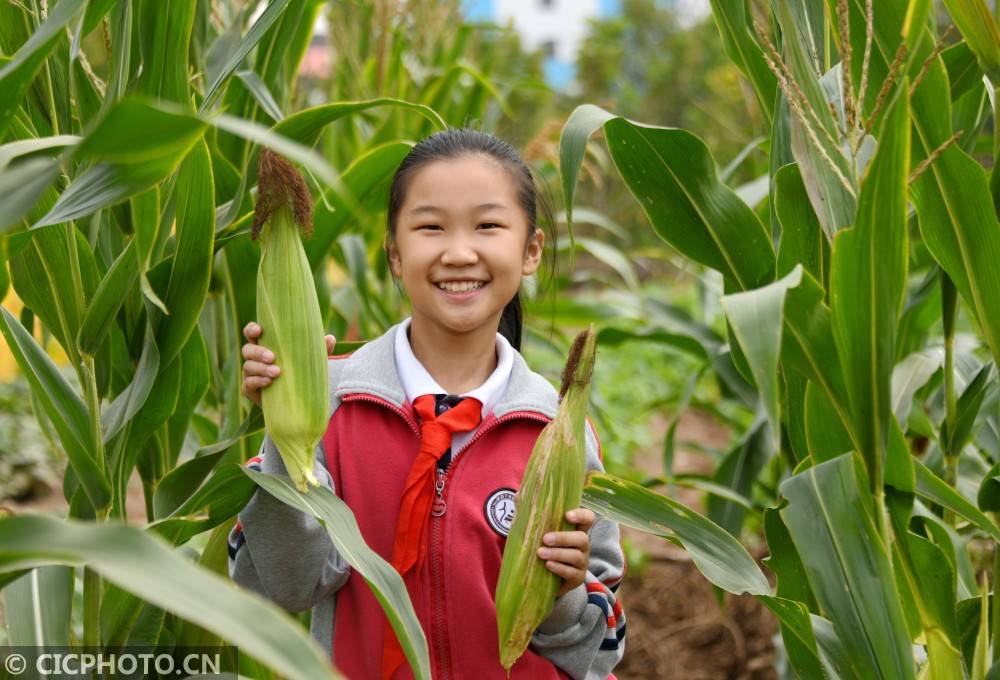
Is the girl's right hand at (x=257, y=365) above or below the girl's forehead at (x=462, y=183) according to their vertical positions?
below

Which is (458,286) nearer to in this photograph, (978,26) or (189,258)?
(189,258)

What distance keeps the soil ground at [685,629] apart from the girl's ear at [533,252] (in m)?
1.33

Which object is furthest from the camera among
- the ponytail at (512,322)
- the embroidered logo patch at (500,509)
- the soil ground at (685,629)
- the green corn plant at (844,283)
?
the soil ground at (685,629)

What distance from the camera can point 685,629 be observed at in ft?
9.29

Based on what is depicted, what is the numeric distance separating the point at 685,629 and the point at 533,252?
174 cm

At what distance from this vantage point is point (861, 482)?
1062mm

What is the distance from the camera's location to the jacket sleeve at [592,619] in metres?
1.24

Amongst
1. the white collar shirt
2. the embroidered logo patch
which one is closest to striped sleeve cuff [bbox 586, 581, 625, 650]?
the embroidered logo patch

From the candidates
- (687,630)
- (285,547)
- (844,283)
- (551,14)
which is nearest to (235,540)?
(285,547)

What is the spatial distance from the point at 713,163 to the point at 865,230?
28 cm

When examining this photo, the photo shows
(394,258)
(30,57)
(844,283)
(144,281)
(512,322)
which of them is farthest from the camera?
(512,322)

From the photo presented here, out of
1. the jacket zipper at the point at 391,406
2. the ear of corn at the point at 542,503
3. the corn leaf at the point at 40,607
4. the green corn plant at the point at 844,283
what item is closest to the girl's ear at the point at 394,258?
the jacket zipper at the point at 391,406

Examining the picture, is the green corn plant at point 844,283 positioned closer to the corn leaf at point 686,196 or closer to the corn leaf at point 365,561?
the corn leaf at point 686,196

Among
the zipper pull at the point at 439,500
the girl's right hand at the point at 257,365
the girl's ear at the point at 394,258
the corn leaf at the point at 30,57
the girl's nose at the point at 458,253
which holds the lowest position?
the zipper pull at the point at 439,500
